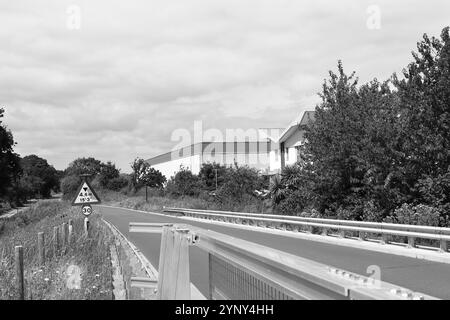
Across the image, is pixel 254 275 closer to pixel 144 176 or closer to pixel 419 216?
pixel 419 216

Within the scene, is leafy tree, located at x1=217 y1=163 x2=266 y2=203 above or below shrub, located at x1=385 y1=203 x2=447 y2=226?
above

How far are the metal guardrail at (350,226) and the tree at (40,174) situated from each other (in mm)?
128479

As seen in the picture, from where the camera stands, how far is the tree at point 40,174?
154625 mm

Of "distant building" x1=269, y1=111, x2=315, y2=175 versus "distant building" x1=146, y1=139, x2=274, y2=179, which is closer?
"distant building" x1=269, y1=111, x2=315, y2=175

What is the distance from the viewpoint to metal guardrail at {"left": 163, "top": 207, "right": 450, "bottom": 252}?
13797mm

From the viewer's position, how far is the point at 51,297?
7.75 m

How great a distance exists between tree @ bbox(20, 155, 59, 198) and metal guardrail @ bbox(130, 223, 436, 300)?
152762 millimetres

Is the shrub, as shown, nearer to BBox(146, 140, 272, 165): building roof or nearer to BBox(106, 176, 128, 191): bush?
BBox(146, 140, 272, 165): building roof

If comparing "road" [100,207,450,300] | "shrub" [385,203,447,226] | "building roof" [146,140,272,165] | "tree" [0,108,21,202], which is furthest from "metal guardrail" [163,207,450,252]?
"building roof" [146,140,272,165]

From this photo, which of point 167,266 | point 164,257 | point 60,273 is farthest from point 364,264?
point 167,266

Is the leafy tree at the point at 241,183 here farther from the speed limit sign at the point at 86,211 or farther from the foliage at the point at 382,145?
the speed limit sign at the point at 86,211

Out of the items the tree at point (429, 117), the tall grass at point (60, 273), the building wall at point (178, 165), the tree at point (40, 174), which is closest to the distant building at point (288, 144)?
the tree at point (429, 117)

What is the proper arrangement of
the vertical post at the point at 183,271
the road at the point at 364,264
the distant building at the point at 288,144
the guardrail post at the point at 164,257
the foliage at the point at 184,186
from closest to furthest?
the vertical post at the point at 183,271 → the guardrail post at the point at 164,257 → the road at the point at 364,264 → the distant building at the point at 288,144 → the foliage at the point at 184,186
